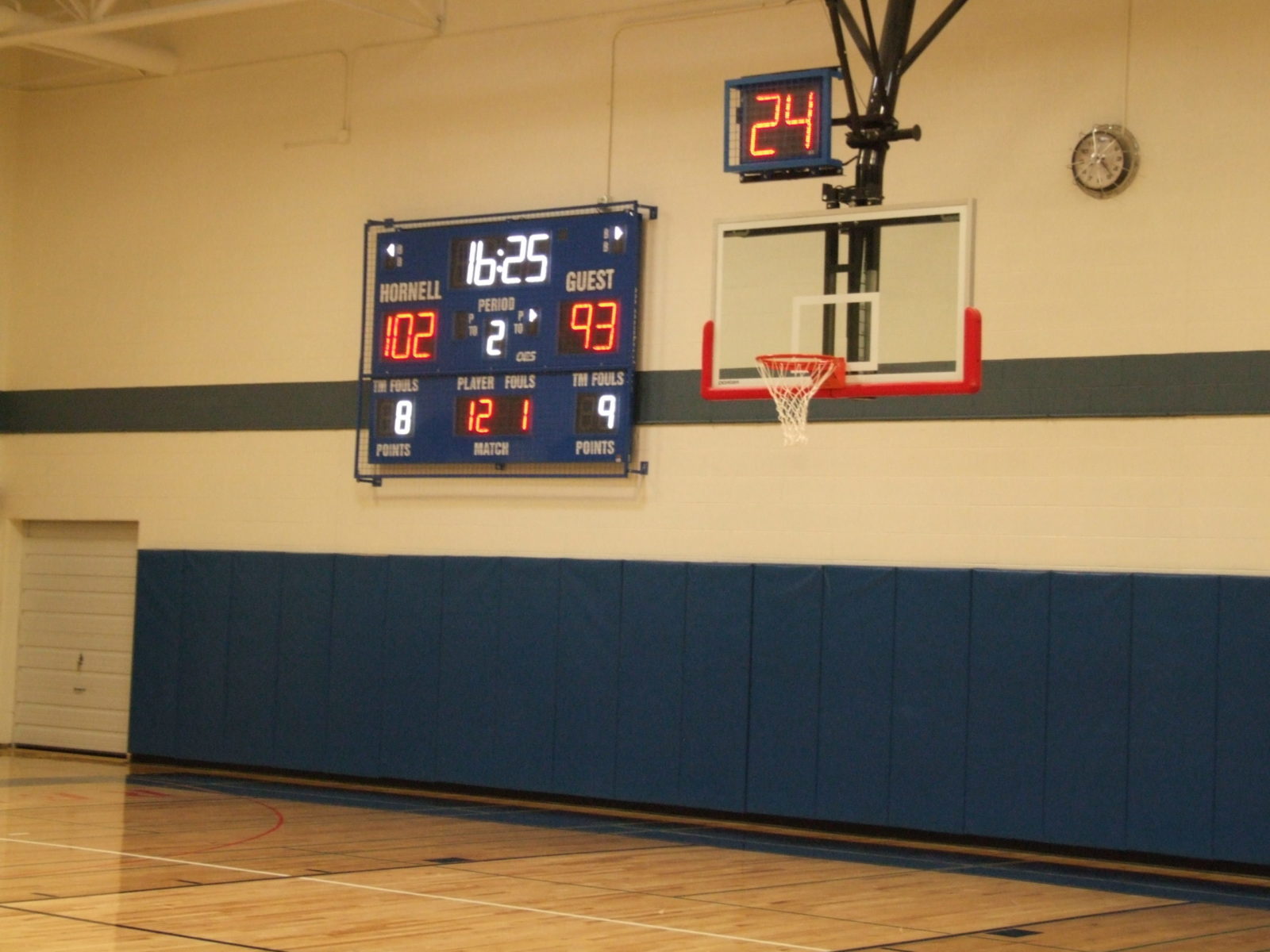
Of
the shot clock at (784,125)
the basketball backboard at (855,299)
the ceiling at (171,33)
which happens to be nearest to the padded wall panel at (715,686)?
the basketball backboard at (855,299)

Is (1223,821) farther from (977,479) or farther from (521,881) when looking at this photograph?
(521,881)

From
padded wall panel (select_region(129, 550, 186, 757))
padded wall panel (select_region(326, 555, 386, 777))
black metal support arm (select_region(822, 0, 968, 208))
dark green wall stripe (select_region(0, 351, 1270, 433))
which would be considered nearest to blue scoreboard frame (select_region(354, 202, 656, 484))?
dark green wall stripe (select_region(0, 351, 1270, 433))

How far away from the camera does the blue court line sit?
961 cm

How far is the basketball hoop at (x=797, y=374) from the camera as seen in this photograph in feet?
29.7

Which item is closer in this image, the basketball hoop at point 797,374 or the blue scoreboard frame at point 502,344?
the basketball hoop at point 797,374

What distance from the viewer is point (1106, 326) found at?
1068cm

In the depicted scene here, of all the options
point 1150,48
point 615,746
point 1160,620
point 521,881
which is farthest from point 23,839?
point 1150,48

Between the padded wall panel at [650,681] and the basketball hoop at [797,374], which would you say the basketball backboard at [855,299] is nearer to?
the basketball hoop at [797,374]

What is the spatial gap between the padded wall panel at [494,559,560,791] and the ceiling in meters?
4.59

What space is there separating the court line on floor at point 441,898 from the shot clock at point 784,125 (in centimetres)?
415

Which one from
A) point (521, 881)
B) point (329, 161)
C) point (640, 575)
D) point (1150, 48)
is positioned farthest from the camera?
point (329, 161)

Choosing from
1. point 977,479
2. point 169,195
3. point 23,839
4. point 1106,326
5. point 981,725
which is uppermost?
point 169,195

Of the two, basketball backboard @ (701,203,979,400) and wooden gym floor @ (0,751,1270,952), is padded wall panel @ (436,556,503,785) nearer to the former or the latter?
wooden gym floor @ (0,751,1270,952)

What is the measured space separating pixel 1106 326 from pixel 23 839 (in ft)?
24.6
